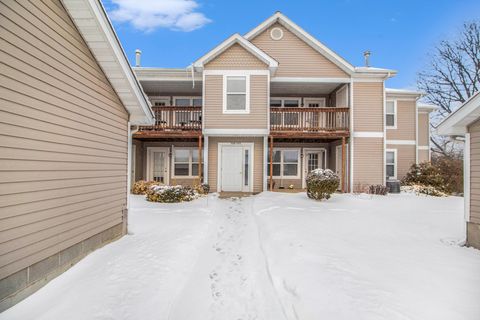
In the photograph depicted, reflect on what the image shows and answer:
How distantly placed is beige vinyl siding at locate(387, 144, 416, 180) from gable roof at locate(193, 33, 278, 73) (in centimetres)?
1000

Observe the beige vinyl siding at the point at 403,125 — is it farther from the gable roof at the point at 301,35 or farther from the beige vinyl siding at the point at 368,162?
the gable roof at the point at 301,35

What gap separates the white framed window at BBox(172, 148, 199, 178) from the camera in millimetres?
14477

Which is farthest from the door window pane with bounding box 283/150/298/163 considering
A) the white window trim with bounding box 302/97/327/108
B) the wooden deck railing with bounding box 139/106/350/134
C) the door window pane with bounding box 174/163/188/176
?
the door window pane with bounding box 174/163/188/176

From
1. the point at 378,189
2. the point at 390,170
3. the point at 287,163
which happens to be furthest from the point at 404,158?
the point at 287,163

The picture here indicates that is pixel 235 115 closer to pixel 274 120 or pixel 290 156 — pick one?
pixel 274 120

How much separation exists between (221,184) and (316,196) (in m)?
4.57

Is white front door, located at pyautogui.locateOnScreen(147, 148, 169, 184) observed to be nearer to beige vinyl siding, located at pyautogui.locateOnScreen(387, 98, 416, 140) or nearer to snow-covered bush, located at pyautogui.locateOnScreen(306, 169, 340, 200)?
snow-covered bush, located at pyautogui.locateOnScreen(306, 169, 340, 200)

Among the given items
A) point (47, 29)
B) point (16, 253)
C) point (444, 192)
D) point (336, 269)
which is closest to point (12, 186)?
point (16, 253)

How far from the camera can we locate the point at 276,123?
41.5ft

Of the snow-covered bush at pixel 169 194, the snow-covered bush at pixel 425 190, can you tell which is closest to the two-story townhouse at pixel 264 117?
the snow-covered bush at pixel 169 194

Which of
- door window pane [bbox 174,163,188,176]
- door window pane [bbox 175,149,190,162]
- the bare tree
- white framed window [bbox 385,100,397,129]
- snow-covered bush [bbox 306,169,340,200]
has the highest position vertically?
the bare tree

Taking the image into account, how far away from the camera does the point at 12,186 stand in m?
3.01

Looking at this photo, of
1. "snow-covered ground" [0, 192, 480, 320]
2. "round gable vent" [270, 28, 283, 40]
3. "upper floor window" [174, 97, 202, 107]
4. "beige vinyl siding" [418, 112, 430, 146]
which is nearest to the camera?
"snow-covered ground" [0, 192, 480, 320]

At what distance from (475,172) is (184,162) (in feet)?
40.1
